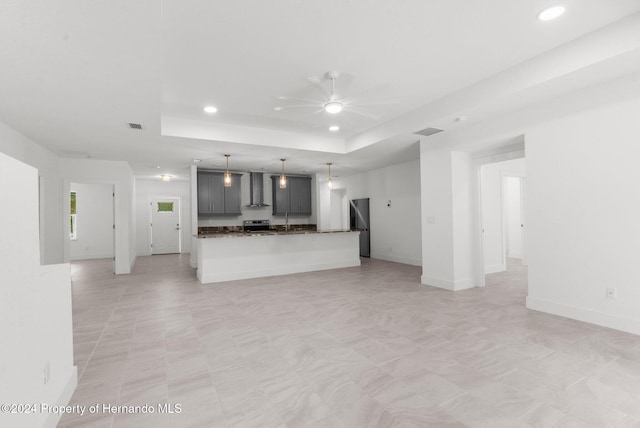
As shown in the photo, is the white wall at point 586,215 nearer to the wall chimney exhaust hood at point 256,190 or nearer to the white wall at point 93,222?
the wall chimney exhaust hood at point 256,190

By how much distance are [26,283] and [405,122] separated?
4.83 m

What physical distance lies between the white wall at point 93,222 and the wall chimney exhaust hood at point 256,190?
4.77 meters

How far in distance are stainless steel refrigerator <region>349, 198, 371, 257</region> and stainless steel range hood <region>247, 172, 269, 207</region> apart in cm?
279

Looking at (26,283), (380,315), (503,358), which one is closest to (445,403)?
(503,358)

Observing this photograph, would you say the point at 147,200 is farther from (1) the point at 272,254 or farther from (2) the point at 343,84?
(2) the point at 343,84

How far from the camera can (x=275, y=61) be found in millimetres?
3240

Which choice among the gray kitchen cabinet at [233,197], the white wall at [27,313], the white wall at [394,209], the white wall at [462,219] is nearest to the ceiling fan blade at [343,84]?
the white wall at [462,219]

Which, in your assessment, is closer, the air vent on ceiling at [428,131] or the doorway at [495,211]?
the air vent on ceiling at [428,131]

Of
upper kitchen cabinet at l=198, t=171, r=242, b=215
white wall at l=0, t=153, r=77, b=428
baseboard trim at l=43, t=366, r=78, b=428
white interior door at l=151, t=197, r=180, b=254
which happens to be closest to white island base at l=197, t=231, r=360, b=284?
A: upper kitchen cabinet at l=198, t=171, r=242, b=215

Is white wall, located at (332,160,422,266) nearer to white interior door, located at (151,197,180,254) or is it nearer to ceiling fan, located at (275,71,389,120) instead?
ceiling fan, located at (275,71,389,120)

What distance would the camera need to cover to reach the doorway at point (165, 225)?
10.8m

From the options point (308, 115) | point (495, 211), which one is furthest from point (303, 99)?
point (495, 211)

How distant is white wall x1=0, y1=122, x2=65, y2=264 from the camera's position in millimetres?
4637

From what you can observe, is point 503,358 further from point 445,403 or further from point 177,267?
point 177,267
